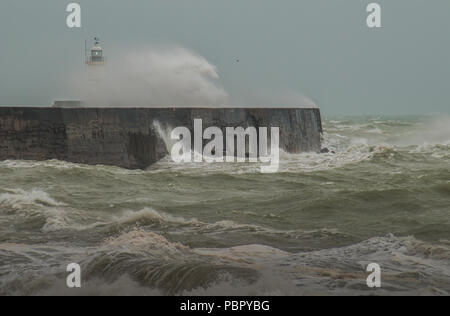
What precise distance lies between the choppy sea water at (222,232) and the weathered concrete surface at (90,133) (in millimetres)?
1417

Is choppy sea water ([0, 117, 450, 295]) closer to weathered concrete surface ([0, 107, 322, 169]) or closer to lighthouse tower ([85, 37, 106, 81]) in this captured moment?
weathered concrete surface ([0, 107, 322, 169])

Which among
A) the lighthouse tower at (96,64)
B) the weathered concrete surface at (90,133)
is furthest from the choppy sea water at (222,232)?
the lighthouse tower at (96,64)

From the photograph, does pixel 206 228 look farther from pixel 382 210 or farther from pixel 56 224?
pixel 382 210

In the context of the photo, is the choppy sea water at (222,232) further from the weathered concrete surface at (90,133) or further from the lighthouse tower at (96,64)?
the lighthouse tower at (96,64)

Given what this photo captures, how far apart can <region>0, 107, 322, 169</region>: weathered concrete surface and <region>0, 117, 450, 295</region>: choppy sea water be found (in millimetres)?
1417

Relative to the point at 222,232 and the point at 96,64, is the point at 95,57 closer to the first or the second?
the point at 96,64

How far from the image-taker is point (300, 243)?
4.91 m

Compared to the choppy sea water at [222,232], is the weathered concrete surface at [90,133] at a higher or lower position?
higher

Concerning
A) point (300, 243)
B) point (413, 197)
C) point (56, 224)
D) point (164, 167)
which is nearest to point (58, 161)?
point (164, 167)

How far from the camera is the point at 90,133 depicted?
11.7 m

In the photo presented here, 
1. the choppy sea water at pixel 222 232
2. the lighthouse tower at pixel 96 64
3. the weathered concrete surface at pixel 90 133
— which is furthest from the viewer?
the lighthouse tower at pixel 96 64

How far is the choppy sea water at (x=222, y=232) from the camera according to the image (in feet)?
12.0

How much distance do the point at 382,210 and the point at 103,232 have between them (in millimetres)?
3096

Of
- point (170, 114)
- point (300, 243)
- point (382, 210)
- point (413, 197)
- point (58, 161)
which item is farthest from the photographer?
point (170, 114)
